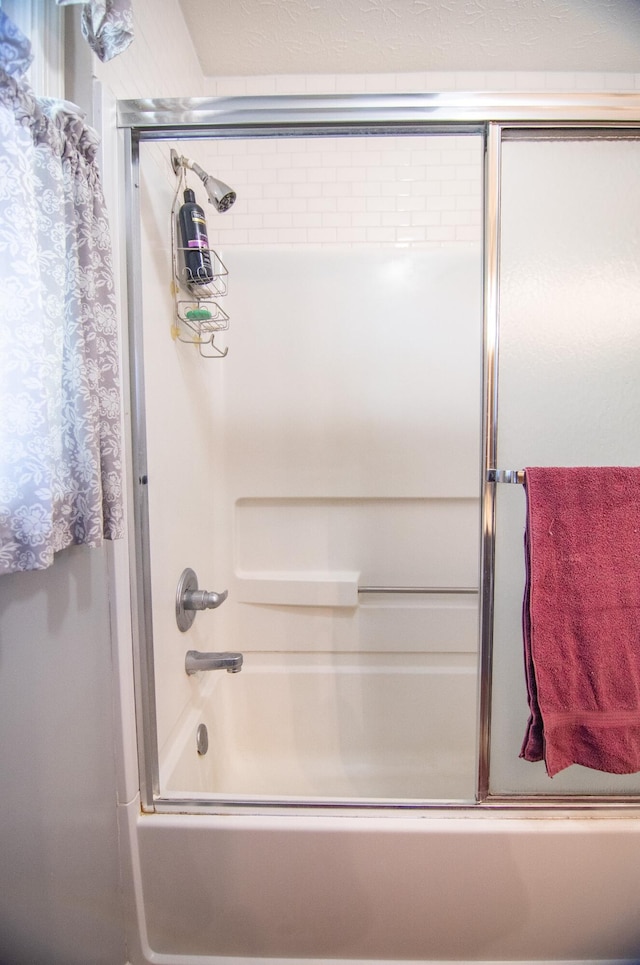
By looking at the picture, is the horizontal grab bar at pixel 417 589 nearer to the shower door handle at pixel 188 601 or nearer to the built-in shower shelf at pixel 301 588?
the built-in shower shelf at pixel 301 588

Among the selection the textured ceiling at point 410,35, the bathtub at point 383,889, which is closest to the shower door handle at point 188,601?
the bathtub at point 383,889

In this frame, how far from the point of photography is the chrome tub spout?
1370 mm

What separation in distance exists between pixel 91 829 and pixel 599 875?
1138 millimetres

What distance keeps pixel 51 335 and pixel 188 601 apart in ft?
2.70

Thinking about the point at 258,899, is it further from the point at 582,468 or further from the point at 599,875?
the point at 582,468

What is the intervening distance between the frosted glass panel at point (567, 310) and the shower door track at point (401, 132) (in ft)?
0.11

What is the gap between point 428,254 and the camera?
1785 millimetres

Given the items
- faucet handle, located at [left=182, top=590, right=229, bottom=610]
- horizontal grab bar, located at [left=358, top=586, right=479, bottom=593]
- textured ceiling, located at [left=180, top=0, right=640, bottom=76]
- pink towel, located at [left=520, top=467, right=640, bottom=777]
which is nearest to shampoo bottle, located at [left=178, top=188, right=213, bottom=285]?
textured ceiling, located at [left=180, top=0, right=640, bottom=76]

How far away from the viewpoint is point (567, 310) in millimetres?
1058

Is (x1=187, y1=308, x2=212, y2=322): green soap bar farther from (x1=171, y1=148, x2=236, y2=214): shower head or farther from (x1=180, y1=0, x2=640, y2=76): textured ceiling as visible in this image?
(x1=180, y1=0, x2=640, y2=76): textured ceiling

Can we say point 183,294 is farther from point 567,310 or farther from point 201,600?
point 567,310

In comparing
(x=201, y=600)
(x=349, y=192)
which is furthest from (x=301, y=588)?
(x=349, y=192)

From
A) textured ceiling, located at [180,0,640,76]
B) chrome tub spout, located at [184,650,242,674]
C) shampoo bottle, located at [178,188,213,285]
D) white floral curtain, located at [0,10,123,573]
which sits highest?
textured ceiling, located at [180,0,640,76]

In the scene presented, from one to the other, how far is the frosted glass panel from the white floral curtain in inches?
32.5
